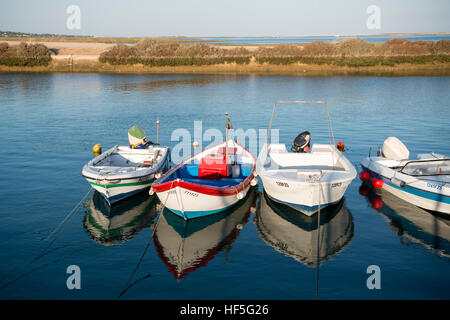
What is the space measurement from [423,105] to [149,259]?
38946mm

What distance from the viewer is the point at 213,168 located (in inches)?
718

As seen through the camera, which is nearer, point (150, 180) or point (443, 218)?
point (443, 218)

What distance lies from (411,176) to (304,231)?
6029 mm

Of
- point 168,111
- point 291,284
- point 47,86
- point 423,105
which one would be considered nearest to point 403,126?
point 423,105

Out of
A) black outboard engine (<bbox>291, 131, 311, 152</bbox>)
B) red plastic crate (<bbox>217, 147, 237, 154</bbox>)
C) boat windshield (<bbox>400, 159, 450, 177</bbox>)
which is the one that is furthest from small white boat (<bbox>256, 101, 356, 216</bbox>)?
boat windshield (<bbox>400, 159, 450, 177</bbox>)

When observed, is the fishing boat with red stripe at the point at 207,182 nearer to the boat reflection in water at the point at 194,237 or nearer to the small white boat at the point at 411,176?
the boat reflection in water at the point at 194,237

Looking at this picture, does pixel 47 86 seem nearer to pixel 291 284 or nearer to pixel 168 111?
pixel 168 111

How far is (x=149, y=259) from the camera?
1286cm

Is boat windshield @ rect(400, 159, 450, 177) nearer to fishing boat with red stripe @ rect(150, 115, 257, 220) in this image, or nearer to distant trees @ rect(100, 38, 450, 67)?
fishing boat with red stripe @ rect(150, 115, 257, 220)

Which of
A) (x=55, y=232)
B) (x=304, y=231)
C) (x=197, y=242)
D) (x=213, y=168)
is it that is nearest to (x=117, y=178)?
(x=55, y=232)

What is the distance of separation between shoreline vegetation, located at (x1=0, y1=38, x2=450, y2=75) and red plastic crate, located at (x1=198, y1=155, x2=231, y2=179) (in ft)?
187

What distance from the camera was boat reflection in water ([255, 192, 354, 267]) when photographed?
13327 mm

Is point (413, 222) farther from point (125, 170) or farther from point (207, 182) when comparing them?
point (125, 170)

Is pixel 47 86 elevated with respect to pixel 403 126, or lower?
elevated
